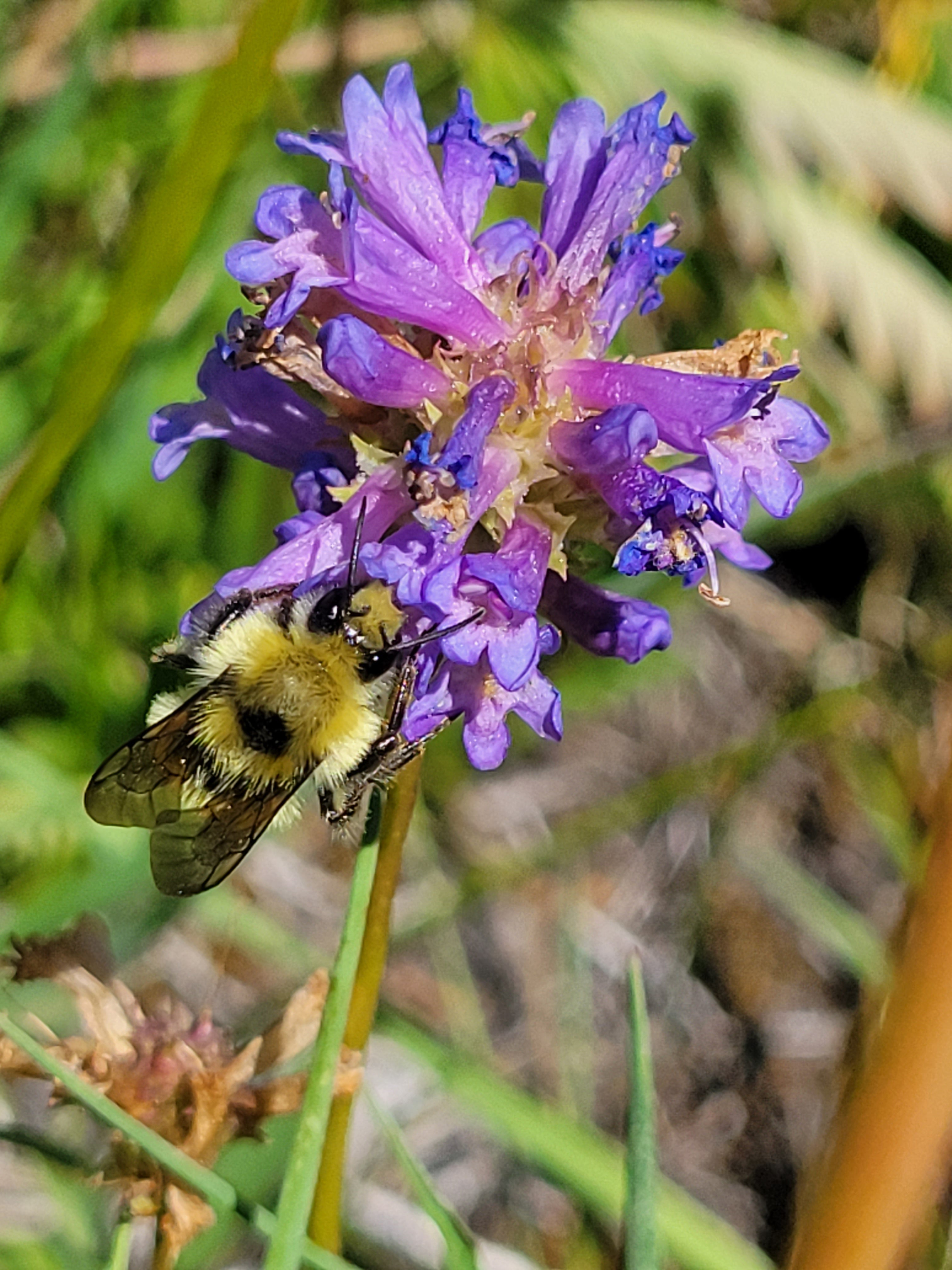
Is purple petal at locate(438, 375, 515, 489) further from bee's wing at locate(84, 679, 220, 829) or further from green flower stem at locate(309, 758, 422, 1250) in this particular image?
bee's wing at locate(84, 679, 220, 829)

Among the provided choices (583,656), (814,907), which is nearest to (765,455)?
(583,656)

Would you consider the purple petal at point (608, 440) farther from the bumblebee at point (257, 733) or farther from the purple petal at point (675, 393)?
the bumblebee at point (257, 733)

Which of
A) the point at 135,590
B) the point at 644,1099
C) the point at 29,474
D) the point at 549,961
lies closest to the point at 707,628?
the point at 549,961

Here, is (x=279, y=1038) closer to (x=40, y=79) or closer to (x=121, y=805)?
(x=121, y=805)

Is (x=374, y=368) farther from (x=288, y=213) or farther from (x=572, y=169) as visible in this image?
(x=572, y=169)

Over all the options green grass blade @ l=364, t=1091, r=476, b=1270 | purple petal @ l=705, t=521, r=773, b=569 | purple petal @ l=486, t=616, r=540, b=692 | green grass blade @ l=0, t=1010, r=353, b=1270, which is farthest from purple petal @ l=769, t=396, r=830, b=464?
green grass blade @ l=0, t=1010, r=353, b=1270
